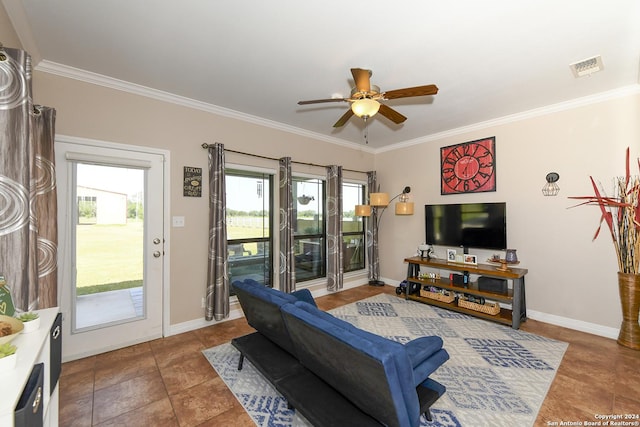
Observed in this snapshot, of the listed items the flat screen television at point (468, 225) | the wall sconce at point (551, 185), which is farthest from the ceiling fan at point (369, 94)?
the wall sconce at point (551, 185)

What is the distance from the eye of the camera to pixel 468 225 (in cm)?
399

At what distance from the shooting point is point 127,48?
2.33 m

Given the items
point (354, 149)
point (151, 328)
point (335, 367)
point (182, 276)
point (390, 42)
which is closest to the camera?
point (335, 367)

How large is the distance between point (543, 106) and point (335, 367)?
13.6 ft

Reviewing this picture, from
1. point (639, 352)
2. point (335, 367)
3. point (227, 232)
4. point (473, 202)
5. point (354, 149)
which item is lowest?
point (639, 352)

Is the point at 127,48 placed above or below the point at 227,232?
above

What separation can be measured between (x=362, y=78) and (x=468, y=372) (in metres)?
2.73

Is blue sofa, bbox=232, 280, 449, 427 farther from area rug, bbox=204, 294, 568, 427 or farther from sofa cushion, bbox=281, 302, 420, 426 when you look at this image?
area rug, bbox=204, 294, 568, 427

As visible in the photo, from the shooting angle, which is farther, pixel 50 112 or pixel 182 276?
pixel 182 276

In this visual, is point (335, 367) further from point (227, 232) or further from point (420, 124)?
point (420, 124)

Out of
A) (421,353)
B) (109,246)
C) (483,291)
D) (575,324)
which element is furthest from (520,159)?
(109,246)

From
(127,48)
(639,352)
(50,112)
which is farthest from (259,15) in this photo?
(639,352)

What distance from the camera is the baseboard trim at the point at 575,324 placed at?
3.08 meters

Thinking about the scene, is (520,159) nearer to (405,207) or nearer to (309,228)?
(405,207)
